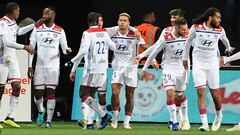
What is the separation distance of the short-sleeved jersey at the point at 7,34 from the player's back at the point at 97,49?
1413 mm

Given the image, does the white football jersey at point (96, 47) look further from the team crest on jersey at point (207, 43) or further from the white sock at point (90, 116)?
the team crest on jersey at point (207, 43)

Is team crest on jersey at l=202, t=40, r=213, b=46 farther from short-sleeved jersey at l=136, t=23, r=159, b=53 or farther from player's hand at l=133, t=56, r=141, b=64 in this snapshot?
short-sleeved jersey at l=136, t=23, r=159, b=53

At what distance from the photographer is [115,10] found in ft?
90.4

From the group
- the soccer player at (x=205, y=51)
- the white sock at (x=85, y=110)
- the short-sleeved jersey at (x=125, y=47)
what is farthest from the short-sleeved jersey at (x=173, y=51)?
the white sock at (x=85, y=110)

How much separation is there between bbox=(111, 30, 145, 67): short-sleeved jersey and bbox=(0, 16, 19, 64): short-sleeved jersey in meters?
2.07

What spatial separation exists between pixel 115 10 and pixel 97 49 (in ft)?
22.9

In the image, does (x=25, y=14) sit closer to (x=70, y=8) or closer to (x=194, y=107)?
(x=70, y=8)

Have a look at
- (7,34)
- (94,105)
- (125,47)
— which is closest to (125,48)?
(125,47)

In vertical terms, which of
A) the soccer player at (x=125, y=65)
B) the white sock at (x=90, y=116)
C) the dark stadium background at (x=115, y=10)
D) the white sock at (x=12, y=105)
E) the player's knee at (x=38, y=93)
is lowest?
the white sock at (x=90, y=116)

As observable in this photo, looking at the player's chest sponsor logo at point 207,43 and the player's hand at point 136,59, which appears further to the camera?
the player's hand at point 136,59

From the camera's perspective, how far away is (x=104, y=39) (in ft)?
67.8

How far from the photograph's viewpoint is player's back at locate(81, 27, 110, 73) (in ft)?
67.6

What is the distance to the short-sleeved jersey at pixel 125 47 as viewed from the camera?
21.4 m

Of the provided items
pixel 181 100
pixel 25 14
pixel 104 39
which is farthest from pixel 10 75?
pixel 25 14
